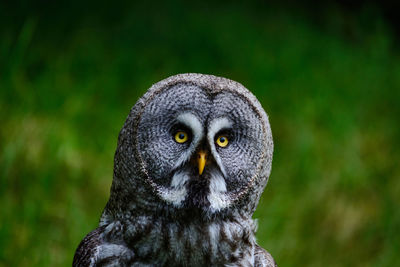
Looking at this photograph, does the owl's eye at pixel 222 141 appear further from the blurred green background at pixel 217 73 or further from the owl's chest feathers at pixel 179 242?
the blurred green background at pixel 217 73

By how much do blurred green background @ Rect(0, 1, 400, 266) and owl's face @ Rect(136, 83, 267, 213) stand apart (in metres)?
1.19

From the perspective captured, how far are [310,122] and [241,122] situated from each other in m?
2.56

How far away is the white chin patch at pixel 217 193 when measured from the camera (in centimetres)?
167

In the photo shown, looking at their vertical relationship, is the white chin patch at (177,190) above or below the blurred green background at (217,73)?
below

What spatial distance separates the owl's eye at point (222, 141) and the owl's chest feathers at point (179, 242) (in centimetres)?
25

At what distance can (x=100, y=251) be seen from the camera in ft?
5.72

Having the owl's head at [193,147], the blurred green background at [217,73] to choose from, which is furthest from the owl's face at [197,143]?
the blurred green background at [217,73]

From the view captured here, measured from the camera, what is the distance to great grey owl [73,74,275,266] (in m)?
1.63

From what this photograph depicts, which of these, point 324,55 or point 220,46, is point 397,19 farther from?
point 220,46

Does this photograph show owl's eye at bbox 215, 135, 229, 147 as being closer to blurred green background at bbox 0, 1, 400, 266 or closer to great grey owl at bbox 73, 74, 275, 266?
great grey owl at bbox 73, 74, 275, 266

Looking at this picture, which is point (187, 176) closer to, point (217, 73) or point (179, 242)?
point (179, 242)

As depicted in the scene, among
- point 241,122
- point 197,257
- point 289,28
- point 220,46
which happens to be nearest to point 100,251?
point 197,257

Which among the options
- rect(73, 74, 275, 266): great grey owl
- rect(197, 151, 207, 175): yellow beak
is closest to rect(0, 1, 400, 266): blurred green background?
rect(73, 74, 275, 266): great grey owl

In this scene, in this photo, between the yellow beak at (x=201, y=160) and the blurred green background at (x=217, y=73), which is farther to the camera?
the blurred green background at (x=217, y=73)
